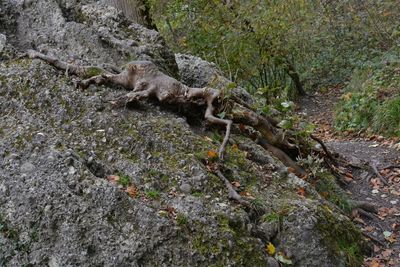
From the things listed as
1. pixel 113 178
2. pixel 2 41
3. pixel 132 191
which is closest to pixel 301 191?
pixel 132 191

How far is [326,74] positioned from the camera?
48.9 feet

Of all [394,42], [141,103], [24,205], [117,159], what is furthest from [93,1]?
[394,42]

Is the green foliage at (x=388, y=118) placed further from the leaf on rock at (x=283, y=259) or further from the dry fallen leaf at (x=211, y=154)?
the leaf on rock at (x=283, y=259)

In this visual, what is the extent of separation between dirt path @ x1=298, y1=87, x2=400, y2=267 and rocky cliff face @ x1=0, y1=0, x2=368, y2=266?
18.6 inches

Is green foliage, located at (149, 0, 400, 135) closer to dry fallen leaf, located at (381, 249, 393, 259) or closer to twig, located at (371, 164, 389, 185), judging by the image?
twig, located at (371, 164, 389, 185)

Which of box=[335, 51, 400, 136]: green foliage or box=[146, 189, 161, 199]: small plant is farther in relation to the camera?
box=[335, 51, 400, 136]: green foliage

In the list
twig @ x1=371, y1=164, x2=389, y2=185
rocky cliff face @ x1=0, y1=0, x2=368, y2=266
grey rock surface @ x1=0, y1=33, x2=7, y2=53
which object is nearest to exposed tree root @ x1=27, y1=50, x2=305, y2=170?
rocky cliff face @ x1=0, y1=0, x2=368, y2=266

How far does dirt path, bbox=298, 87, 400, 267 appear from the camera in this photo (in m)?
4.62

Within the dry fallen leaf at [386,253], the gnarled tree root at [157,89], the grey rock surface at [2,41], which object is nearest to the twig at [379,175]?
the gnarled tree root at [157,89]

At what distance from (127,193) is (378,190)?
3449 millimetres

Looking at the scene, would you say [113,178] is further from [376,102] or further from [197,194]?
[376,102]

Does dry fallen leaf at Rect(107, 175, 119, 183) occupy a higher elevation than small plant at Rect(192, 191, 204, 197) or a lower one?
lower

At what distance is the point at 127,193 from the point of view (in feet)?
12.6

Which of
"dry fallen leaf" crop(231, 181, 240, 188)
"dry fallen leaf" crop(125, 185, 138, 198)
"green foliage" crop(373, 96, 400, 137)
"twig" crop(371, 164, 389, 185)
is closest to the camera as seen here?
"dry fallen leaf" crop(125, 185, 138, 198)
